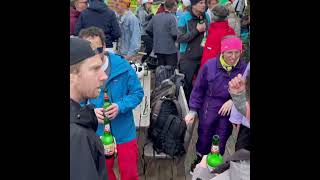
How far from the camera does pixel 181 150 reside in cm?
524

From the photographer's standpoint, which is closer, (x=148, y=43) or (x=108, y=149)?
(x=108, y=149)

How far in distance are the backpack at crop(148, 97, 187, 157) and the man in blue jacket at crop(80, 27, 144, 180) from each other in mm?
1034

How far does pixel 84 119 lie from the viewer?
2.33 m

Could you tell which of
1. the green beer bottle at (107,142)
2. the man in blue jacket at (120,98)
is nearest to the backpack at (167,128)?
the man in blue jacket at (120,98)

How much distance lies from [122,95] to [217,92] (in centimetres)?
113

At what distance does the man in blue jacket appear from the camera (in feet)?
12.5

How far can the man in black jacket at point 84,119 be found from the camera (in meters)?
2.21

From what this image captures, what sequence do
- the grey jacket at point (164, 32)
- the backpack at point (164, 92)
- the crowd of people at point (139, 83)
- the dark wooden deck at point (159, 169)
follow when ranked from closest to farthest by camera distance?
the crowd of people at point (139, 83) → the dark wooden deck at point (159, 169) → the backpack at point (164, 92) → the grey jacket at point (164, 32)

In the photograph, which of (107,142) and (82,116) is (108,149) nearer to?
(107,142)

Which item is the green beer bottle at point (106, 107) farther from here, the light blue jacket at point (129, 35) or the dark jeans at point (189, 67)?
the light blue jacket at point (129, 35)

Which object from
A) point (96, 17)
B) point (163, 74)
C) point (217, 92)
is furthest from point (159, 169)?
point (96, 17)
